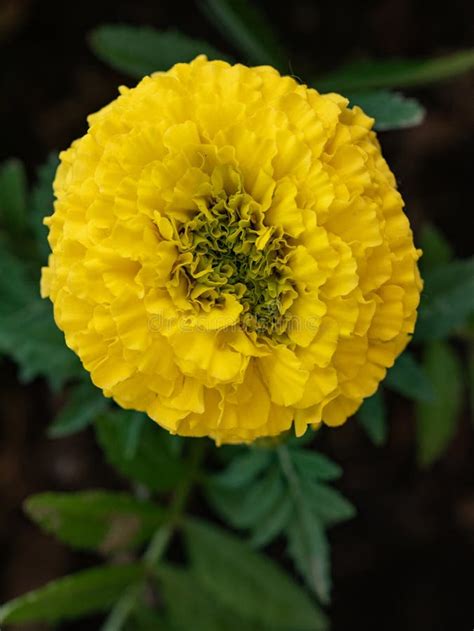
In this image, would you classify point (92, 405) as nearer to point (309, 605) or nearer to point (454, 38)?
point (309, 605)

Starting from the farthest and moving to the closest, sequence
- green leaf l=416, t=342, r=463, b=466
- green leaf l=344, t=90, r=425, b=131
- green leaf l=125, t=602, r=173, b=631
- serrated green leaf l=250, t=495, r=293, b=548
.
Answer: green leaf l=416, t=342, r=463, b=466, green leaf l=125, t=602, r=173, b=631, serrated green leaf l=250, t=495, r=293, b=548, green leaf l=344, t=90, r=425, b=131

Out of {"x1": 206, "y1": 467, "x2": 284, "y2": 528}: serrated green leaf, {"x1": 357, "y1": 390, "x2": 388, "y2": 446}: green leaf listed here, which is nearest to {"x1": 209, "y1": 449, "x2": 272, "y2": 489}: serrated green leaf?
{"x1": 206, "y1": 467, "x2": 284, "y2": 528}: serrated green leaf

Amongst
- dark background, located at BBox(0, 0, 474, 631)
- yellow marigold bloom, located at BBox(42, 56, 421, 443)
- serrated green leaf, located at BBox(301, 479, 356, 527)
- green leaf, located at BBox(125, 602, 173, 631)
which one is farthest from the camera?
dark background, located at BBox(0, 0, 474, 631)

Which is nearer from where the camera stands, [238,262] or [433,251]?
[238,262]

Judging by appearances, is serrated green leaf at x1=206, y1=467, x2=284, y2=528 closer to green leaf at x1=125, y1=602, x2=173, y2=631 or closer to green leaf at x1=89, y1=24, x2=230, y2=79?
green leaf at x1=125, y1=602, x2=173, y2=631

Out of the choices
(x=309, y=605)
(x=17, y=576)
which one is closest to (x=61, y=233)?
(x=309, y=605)

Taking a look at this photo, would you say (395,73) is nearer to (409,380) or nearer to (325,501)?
(409,380)

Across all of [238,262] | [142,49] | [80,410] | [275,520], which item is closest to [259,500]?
[275,520]
